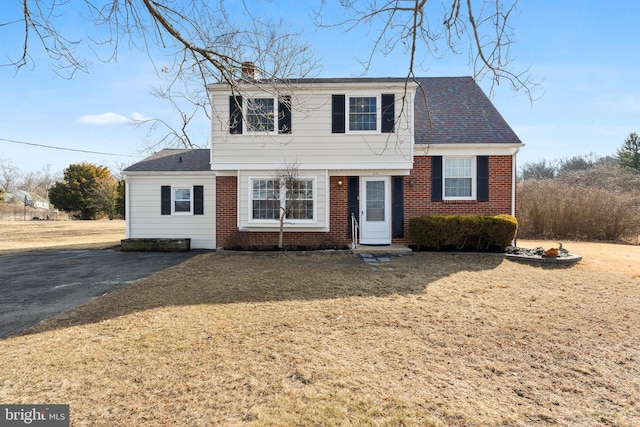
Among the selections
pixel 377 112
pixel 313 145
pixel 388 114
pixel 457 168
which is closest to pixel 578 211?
pixel 457 168

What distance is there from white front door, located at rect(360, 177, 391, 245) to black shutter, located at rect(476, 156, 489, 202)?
9.74 feet

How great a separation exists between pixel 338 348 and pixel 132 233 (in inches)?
452

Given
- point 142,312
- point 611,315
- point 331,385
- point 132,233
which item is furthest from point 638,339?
point 132,233

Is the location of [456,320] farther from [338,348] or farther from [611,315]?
[611,315]

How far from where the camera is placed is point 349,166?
406 inches

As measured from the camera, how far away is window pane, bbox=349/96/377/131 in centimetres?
1033

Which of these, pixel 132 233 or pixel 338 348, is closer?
pixel 338 348

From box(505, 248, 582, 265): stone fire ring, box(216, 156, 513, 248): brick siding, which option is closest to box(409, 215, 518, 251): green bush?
box(505, 248, 582, 265): stone fire ring

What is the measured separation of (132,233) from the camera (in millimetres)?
12336

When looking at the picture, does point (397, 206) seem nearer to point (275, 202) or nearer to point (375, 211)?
point (375, 211)

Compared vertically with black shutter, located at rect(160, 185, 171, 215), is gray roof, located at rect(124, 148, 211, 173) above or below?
above

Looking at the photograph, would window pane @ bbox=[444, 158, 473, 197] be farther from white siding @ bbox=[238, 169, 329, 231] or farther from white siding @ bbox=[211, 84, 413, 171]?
white siding @ bbox=[238, 169, 329, 231]

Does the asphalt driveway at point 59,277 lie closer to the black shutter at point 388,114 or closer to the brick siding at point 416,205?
the brick siding at point 416,205

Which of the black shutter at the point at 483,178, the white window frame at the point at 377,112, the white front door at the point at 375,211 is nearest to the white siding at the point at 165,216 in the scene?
the white window frame at the point at 377,112
